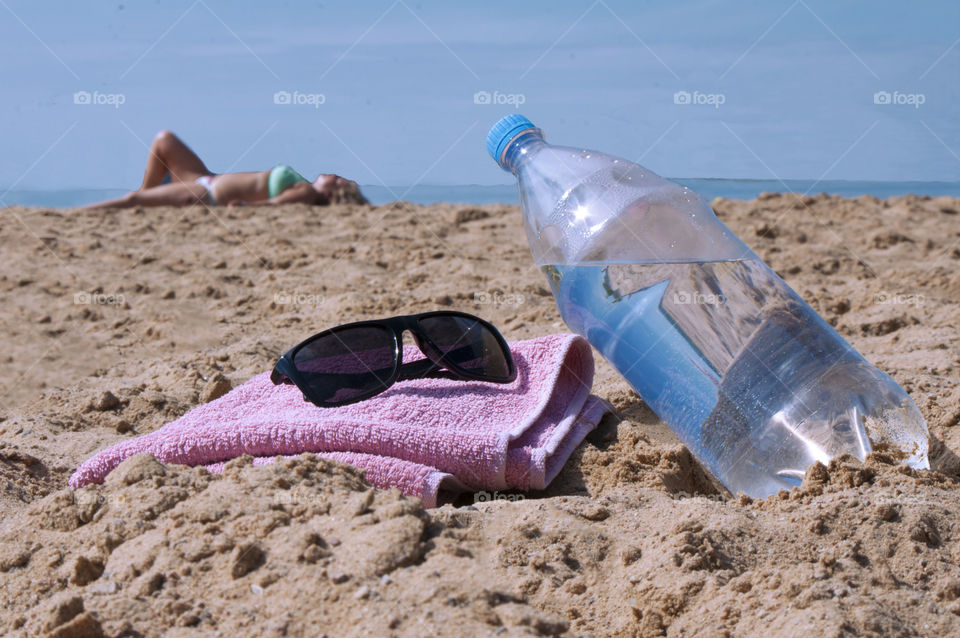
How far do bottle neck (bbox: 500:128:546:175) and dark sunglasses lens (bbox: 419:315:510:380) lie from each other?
0.62m

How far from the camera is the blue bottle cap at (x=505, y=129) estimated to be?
8.99 ft

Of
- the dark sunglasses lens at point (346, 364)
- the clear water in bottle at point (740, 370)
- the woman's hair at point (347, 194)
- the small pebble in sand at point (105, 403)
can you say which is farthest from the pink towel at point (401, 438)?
the woman's hair at point (347, 194)

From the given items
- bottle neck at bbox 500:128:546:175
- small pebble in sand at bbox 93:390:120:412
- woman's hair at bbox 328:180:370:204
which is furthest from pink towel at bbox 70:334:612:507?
woman's hair at bbox 328:180:370:204

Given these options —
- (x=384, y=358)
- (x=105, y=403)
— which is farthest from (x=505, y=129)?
(x=105, y=403)

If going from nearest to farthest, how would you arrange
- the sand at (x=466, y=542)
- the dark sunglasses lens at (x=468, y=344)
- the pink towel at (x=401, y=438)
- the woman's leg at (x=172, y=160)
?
the sand at (x=466, y=542)
the pink towel at (x=401, y=438)
the dark sunglasses lens at (x=468, y=344)
the woman's leg at (x=172, y=160)

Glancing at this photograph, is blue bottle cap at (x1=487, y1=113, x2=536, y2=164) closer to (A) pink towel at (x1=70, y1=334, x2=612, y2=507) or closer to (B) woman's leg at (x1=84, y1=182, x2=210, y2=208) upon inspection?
(A) pink towel at (x1=70, y1=334, x2=612, y2=507)

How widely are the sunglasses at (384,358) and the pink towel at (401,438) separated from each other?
0.18 feet

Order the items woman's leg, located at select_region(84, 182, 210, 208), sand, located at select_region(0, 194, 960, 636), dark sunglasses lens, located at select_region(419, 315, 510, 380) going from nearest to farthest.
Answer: sand, located at select_region(0, 194, 960, 636) < dark sunglasses lens, located at select_region(419, 315, 510, 380) < woman's leg, located at select_region(84, 182, 210, 208)

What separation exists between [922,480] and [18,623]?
5.37 ft

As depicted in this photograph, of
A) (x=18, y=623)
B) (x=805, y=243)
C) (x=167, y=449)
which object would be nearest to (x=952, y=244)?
(x=805, y=243)

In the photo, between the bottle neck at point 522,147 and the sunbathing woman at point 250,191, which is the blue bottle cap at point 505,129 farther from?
the sunbathing woman at point 250,191

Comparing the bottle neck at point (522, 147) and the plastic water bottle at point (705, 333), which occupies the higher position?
the bottle neck at point (522, 147)

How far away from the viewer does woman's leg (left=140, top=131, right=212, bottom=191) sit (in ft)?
27.0

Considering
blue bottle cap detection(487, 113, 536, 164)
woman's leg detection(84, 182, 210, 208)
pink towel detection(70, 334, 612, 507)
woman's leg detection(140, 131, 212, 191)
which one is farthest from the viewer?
woman's leg detection(140, 131, 212, 191)
